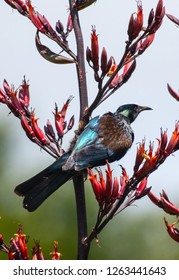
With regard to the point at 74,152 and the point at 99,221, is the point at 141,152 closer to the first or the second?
the point at 99,221

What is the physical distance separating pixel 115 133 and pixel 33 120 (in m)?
0.91

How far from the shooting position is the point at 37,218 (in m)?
17.7

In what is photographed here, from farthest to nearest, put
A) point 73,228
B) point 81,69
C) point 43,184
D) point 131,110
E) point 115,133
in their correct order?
point 73,228 → point 131,110 → point 115,133 → point 43,184 → point 81,69

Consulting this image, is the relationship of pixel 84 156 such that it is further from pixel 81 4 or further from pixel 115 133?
pixel 81 4

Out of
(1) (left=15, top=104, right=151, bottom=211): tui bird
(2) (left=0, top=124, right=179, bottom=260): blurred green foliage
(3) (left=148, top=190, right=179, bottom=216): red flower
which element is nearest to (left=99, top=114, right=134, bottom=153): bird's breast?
(1) (left=15, top=104, right=151, bottom=211): tui bird

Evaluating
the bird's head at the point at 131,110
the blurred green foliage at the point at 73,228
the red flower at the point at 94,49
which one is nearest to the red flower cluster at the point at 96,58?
the red flower at the point at 94,49

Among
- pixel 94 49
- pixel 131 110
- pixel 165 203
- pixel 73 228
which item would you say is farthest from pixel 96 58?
pixel 73 228

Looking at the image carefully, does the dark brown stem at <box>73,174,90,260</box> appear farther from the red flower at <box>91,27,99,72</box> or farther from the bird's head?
the bird's head

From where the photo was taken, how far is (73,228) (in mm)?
17281

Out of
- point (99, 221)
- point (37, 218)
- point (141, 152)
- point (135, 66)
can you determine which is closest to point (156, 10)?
point (135, 66)

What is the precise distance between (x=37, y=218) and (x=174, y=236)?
1351 centimetres

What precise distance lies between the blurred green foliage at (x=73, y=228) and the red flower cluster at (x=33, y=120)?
10611mm

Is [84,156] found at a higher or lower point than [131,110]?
lower

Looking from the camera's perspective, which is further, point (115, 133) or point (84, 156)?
point (115, 133)
